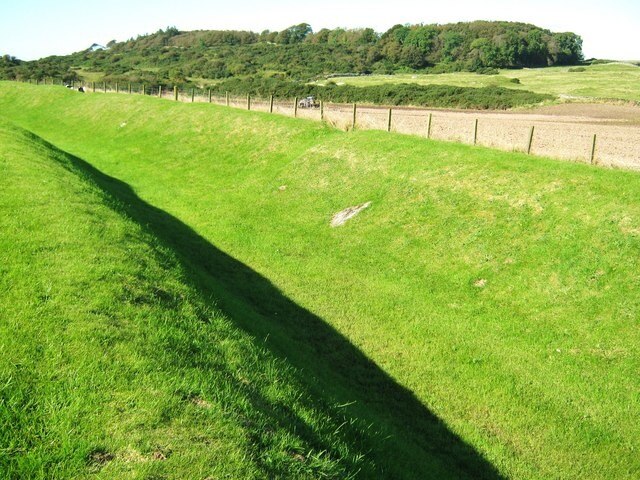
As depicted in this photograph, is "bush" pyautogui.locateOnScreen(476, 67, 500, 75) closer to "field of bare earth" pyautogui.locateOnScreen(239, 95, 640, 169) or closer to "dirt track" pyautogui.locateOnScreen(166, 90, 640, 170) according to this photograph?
"dirt track" pyautogui.locateOnScreen(166, 90, 640, 170)

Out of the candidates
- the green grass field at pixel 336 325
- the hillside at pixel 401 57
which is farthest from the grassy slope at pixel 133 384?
the hillside at pixel 401 57

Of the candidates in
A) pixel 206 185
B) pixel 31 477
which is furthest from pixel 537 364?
pixel 206 185

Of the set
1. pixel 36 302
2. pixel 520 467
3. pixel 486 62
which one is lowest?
pixel 520 467

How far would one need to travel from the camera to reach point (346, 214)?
2119 centimetres

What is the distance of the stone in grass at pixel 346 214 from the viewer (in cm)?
2083

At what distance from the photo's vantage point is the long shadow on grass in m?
7.73

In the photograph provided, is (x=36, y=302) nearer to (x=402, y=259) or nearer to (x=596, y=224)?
(x=402, y=259)

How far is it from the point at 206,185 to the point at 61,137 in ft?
91.7

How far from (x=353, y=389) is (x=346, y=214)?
11.4 metres

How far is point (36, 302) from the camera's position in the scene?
7836mm

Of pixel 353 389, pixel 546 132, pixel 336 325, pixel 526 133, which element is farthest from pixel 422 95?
pixel 353 389

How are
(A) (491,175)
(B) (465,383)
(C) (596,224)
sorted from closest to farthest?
(B) (465,383) < (C) (596,224) < (A) (491,175)

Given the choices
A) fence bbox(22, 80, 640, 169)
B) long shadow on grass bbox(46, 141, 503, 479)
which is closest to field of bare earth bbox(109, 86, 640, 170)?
fence bbox(22, 80, 640, 169)

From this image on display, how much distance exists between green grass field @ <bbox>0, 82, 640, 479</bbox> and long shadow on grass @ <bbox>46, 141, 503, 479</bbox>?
0.06 m
